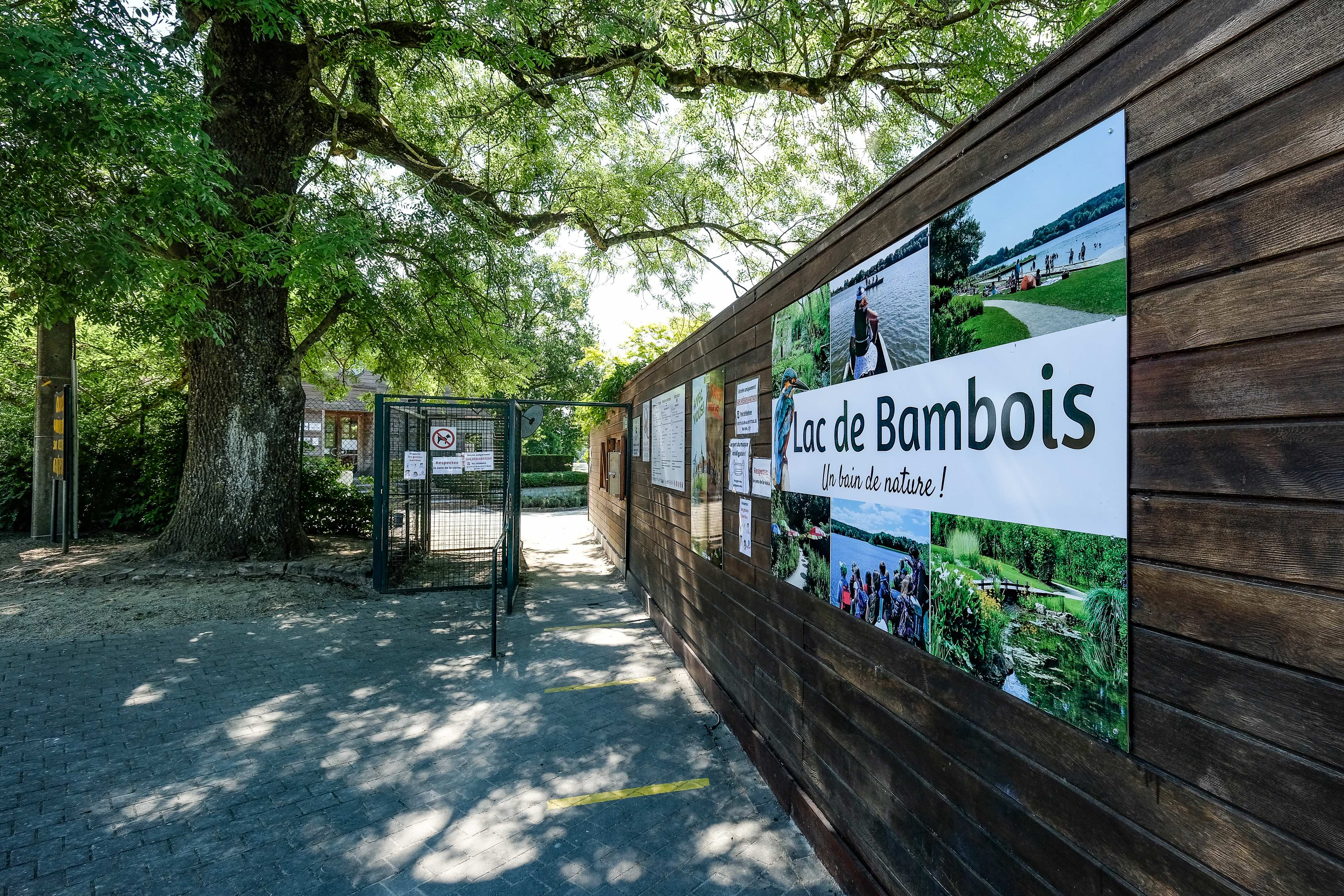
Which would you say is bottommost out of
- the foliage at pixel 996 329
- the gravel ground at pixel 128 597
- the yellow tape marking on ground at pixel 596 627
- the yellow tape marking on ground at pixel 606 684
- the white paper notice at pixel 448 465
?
the yellow tape marking on ground at pixel 596 627

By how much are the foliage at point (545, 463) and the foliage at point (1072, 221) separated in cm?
3025

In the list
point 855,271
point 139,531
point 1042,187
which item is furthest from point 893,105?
point 139,531

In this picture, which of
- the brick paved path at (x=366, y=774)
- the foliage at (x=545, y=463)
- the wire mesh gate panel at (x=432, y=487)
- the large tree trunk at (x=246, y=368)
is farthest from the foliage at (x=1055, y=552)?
the foliage at (x=545, y=463)

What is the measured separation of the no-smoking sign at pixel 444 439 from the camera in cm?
879

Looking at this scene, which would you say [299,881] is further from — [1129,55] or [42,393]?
[42,393]

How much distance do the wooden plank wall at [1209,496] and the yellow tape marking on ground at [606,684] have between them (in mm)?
3328

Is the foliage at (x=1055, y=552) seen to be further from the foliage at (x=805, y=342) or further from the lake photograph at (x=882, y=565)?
the foliage at (x=805, y=342)

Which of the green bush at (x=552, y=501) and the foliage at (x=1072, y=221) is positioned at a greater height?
the foliage at (x=1072, y=221)

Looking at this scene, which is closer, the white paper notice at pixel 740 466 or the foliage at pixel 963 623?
the foliage at pixel 963 623

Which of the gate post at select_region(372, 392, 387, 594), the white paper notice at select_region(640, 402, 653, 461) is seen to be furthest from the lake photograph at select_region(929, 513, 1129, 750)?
the gate post at select_region(372, 392, 387, 594)

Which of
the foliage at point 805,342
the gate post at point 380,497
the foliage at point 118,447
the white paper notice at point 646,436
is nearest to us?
the foliage at point 805,342

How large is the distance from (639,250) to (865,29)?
667 centimetres

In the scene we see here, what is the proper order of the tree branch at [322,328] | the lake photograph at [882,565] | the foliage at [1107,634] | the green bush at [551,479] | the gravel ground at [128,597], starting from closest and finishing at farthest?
the foliage at [1107,634] → the lake photograph at [882,565] → the gravel ground at [128,597] → the tree branch at [322,328] → the green bush at [551,479]

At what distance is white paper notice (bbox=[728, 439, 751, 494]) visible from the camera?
155 inches
